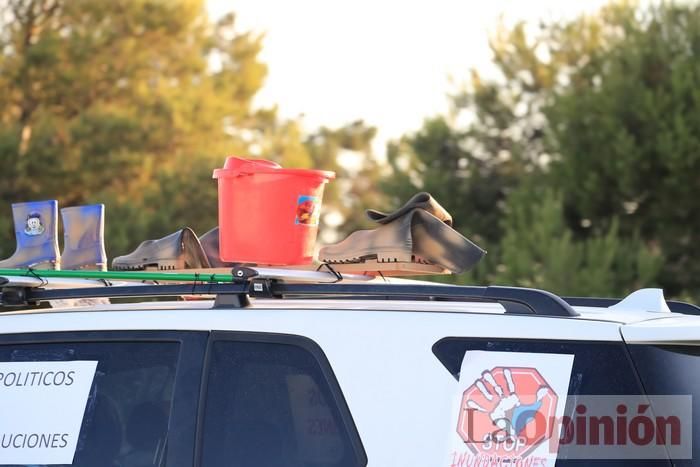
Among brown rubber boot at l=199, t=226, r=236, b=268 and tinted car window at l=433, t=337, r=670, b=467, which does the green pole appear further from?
brown rubber boot at l=199, t=226, r=236, b=268

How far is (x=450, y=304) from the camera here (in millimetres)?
3152

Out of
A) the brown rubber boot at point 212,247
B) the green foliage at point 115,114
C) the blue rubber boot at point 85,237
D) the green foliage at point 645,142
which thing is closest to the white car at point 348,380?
the blue rubber boot at point 85,237

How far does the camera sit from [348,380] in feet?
9.30

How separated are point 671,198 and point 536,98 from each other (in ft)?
18.5

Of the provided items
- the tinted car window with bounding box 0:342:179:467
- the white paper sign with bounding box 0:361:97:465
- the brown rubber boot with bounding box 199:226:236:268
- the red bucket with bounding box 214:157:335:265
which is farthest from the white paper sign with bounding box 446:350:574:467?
the brown rubber boot with bounding box 199:226:236:268

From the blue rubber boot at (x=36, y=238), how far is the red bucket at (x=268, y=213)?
604 millimetres

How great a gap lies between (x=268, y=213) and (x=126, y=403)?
1088mm

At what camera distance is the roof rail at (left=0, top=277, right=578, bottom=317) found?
9.25ft

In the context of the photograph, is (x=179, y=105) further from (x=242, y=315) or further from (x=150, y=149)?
(x=242, y=315)

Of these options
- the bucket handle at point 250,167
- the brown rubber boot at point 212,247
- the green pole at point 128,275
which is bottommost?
the brown rubber boot at point 212,247

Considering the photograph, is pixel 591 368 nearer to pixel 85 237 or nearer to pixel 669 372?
pixel 669 372

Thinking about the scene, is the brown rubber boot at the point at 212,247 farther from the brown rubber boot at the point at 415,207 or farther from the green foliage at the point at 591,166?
the green foliage at the point at 591,166

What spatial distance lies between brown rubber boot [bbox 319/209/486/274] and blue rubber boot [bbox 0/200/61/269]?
3.63 feet

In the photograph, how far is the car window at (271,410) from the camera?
9.32ft
